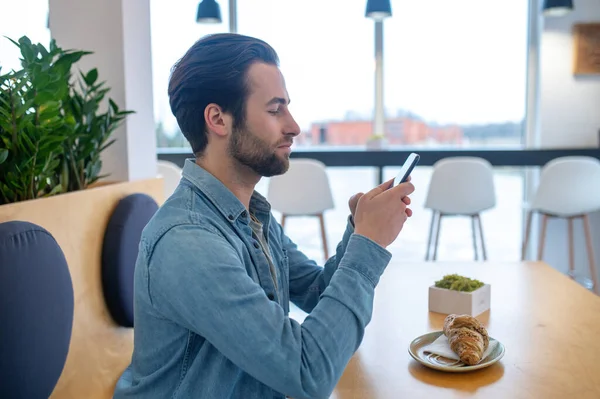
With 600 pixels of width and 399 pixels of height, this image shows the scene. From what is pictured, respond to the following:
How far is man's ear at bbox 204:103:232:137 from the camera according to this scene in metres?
1.16

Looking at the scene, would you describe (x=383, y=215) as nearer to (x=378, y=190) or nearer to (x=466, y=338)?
(x=378, y=190)

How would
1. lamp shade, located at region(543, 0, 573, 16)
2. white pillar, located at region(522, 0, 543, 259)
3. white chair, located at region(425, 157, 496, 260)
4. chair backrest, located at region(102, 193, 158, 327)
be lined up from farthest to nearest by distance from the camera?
white pillar, located at region(522, 0, 543, 259), lamp shade, located at region(543, 0, 573, 16), white chair, located at region(425, 157, 496, 260), chair backrest, located at region(102, 193, 158, 327)

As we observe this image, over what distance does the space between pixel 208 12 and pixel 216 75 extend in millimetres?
4192

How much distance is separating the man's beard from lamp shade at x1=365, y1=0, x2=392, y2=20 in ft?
12.3

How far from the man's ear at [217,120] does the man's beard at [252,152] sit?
2 cm

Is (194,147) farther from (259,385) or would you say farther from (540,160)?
(540,160)

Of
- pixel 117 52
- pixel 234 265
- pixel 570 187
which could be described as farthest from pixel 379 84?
pixel 234 265

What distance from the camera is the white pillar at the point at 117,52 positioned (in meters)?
2.23

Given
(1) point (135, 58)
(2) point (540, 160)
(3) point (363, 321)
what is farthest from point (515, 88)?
(3) point (363, 321)

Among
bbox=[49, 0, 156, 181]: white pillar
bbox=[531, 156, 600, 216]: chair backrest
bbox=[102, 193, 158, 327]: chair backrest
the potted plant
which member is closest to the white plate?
the potted plant

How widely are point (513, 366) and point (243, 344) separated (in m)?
0.59

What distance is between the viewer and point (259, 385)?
106 cm

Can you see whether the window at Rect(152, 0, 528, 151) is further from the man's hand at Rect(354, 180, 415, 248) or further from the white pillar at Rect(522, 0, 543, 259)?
the man's hand at Rect(354, 180, 415, 248)

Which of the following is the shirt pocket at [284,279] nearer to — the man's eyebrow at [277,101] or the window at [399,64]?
the man's eyebrow at [277,101]
